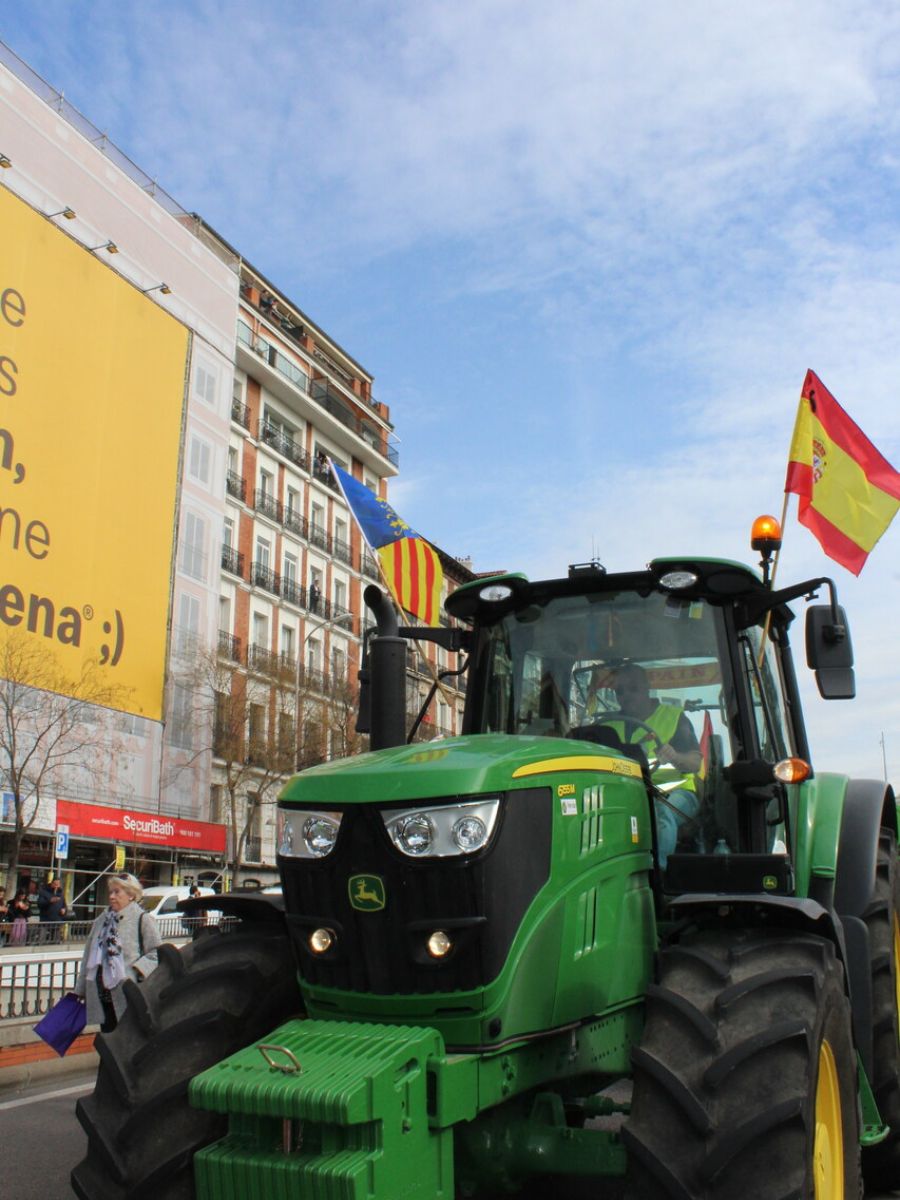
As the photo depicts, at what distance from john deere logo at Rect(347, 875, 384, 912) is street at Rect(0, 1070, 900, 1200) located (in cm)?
246

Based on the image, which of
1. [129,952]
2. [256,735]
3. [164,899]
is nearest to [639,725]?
[129,952]

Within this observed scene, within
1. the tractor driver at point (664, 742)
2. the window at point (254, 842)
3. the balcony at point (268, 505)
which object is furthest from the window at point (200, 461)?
the tractor driver at point (664, 742)

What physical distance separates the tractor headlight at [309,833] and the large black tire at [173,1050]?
0.67m

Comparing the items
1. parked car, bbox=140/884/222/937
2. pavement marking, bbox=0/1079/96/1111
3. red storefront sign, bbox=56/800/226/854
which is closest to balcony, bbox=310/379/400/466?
red storefront sign, bbox=56/800/226/854

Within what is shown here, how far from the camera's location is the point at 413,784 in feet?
13.1

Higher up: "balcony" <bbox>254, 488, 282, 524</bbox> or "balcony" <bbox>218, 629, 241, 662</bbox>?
"balcony" <bbox>254, 488, 282, 524</bbox>

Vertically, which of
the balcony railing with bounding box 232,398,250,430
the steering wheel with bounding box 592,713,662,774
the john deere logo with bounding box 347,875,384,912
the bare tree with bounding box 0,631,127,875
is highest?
the balcony railing with bounding box 232,398,250,430

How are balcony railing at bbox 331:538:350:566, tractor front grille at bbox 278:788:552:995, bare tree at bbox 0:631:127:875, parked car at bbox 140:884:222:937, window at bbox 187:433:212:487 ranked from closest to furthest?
tractor front grille at bbox 278:788:552:995 → parked car at bbox 140:884:222:937 → bare tree at bbox 0:631:127:875 → window at bbox 187:433:212:487 → balcony railing at bbox 331:538:350:566

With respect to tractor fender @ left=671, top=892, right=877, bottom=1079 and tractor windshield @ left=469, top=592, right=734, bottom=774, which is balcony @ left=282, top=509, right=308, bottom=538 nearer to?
tractor windshield @ left=469, top=592, right=734, bottom=774

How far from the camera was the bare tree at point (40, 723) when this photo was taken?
102 feet

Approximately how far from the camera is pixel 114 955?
8.59 metres

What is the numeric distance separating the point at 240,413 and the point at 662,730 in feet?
150

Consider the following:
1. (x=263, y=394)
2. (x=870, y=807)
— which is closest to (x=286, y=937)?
(x=870, y=807)

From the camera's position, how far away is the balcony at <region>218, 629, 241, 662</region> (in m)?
44.8
